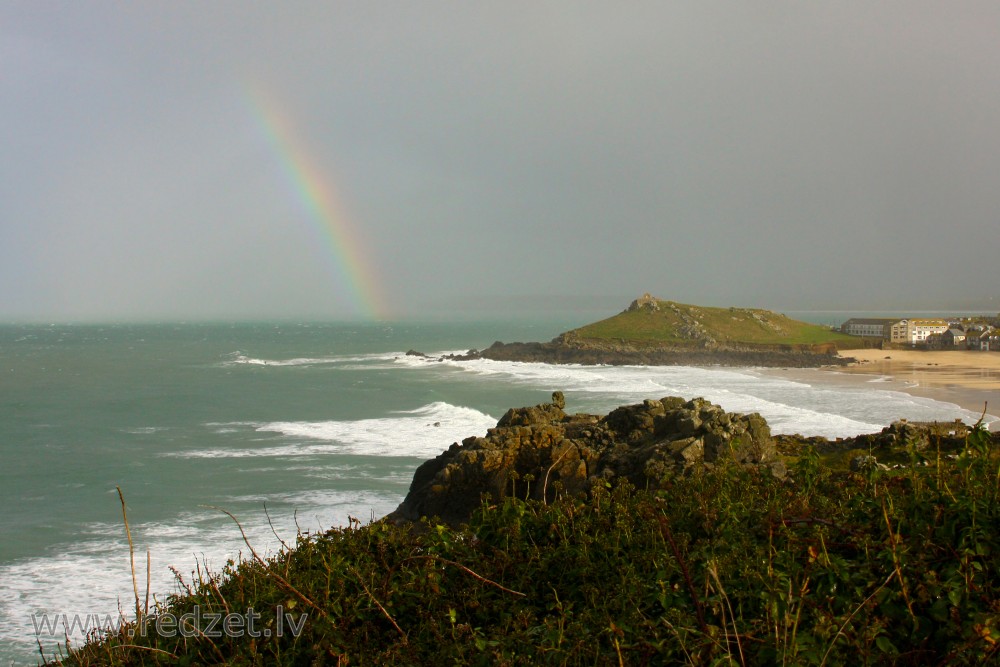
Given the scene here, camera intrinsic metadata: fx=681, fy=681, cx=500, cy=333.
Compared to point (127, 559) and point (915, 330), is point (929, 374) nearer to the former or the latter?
point (915, 330)

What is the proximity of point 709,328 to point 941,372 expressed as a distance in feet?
141

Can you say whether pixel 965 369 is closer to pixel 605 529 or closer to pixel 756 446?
pixel 756 446

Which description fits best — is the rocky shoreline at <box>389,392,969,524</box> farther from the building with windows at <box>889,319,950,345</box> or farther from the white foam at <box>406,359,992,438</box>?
the building with windows at <box>889,319,950,345</box>

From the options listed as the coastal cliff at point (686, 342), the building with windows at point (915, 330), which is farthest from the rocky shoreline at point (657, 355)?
the building with windows at point (915, 330)

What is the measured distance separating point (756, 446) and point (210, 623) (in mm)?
13102

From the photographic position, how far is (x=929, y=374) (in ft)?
195

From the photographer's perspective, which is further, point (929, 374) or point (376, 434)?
point (929, 374)

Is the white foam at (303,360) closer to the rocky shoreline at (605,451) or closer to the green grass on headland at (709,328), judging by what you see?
the green grass on headland at (709,328)

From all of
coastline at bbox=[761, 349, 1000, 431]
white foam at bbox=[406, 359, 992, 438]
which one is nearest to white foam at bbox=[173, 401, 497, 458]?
white foam at bbox=[406, 359, 992, 438]

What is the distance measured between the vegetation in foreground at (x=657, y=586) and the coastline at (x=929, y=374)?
115ft

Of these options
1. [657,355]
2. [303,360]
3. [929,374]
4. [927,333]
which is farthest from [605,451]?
[927,333]

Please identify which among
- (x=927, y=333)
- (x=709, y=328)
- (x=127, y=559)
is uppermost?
(x=709, y=328)

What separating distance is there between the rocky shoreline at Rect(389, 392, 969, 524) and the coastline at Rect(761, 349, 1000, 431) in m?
23.4

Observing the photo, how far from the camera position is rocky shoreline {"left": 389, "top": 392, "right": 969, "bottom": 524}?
49.1 ft
